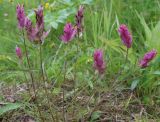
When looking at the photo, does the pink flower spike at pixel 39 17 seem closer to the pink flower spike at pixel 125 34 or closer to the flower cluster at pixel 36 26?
the flower cluster at pixel 36 26

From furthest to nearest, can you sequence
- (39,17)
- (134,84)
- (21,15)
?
(134,84), (21,15), (39,17)

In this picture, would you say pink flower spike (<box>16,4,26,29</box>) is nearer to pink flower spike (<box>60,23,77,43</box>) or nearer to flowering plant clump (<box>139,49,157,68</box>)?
pink flower spike (<box>60,23,77,43</box>)

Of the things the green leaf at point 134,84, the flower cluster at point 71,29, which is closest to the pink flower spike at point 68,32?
the flower cluster at point 71,29

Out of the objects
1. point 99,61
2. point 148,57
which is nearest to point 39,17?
point 99,61

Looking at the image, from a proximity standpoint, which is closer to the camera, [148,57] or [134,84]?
[148,57]

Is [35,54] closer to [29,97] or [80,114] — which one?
[29,97]

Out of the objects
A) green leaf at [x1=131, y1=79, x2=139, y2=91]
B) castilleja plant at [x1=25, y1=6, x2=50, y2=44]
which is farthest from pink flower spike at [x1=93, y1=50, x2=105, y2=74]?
green leaf at [x1=131, y1=79, x2=139, y2=91]

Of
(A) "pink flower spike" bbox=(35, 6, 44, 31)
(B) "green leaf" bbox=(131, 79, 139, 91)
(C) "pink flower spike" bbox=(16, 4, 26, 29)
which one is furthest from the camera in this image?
(B) "green leaf" bbox=(131, 79, 139, 91)

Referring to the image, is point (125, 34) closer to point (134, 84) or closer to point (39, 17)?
point (39, 17)

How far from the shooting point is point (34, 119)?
1.87 metres

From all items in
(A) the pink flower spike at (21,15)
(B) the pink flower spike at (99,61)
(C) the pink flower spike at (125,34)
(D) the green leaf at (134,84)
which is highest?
(A) the pink flower spike at (21,15)

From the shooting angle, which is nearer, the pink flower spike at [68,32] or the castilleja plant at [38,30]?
the castilleja plant at [38,30]

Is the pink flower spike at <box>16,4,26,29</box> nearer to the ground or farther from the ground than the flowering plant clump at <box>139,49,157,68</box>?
farther from the ground

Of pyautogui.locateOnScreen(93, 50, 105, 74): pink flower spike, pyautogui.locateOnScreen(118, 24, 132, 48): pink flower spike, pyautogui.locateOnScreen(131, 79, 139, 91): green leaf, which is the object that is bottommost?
pyautogui.locateOnScreen(131, 79, 139, 91): green leaf
